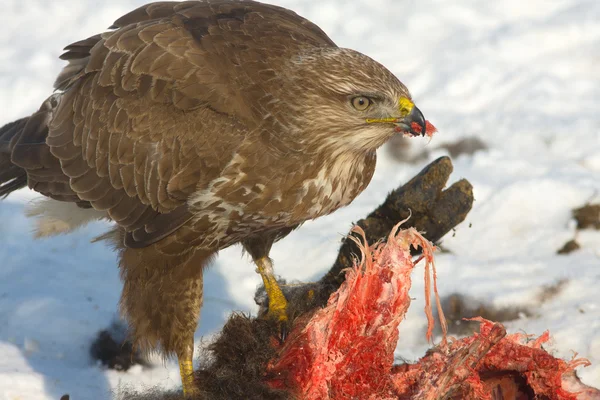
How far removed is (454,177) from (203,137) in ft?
10.3

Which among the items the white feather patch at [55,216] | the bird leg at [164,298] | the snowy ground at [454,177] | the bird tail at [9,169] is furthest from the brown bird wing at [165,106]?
the snowy ground at [454,177]

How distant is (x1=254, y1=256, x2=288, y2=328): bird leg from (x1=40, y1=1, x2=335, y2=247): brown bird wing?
2.39ft

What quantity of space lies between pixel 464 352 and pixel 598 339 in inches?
79.4

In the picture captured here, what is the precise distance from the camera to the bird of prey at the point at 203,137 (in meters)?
4.00

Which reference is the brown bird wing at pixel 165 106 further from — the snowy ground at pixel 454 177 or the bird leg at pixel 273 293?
the snowy ground at pixel 454 177

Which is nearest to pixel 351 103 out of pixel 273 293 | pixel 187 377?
pixel 273 293

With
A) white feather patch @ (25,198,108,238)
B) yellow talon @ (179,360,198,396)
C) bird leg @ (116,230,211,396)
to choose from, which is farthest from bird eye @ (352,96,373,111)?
white feather patch @ (25,198,108,238)

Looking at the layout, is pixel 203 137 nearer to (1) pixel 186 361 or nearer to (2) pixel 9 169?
(1) pixel 186 361

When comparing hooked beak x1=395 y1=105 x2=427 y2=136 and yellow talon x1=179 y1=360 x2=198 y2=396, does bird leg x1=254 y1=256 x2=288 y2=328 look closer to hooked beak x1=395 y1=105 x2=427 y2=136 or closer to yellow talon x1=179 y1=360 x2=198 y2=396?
yellow talon x1=179 y1=360 x2=198 y2=396

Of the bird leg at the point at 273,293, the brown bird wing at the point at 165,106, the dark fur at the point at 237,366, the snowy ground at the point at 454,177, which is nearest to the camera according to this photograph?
the dark fur at the point at 237,366

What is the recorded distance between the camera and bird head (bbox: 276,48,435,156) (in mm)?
3957

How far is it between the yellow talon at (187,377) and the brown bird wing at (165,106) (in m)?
0.70

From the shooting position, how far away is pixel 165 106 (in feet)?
13.7

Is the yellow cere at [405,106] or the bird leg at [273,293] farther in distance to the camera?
the bird leg at [273,293]
